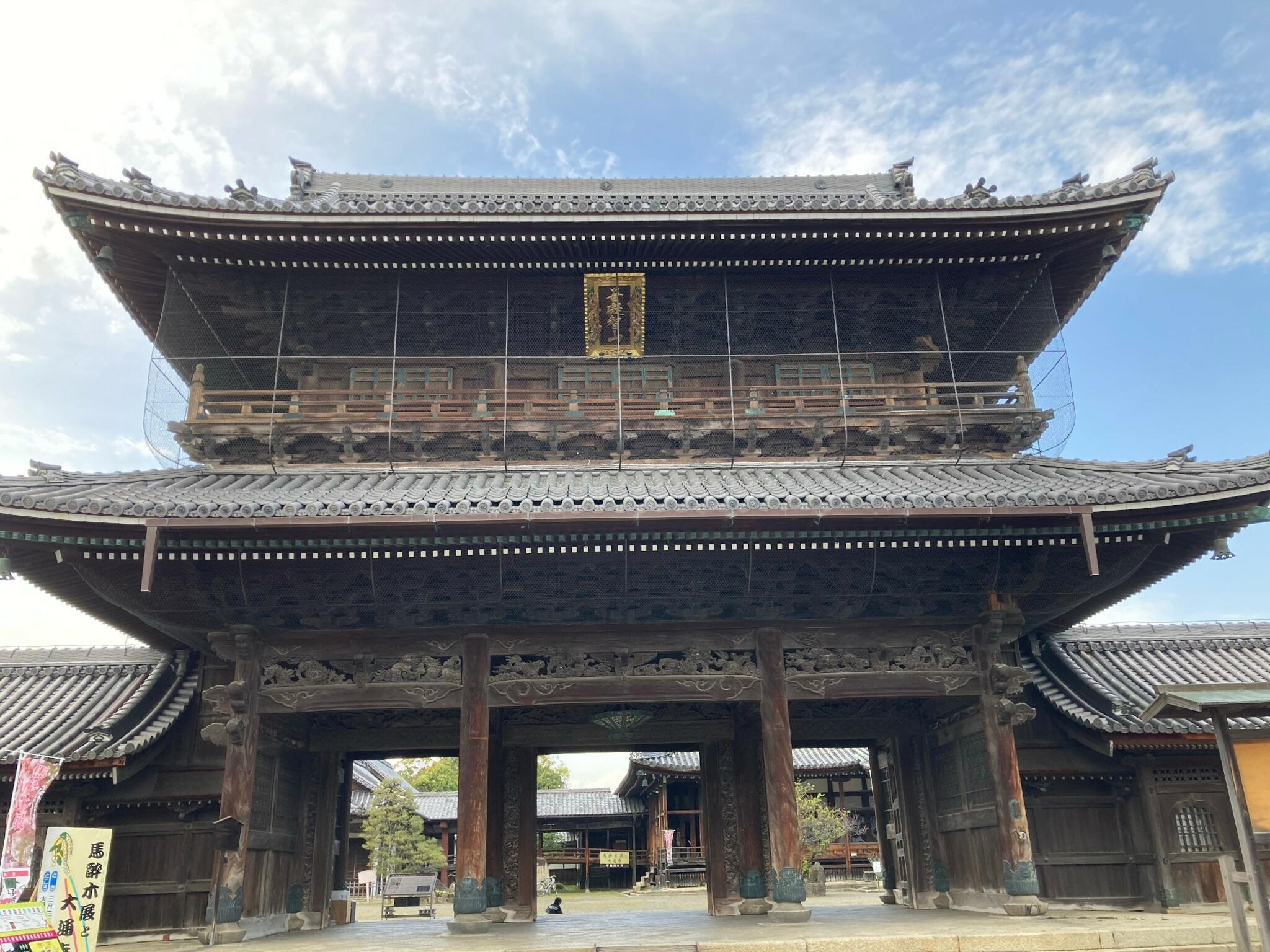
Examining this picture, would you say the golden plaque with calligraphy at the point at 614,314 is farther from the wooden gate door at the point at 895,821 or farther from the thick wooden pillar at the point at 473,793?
the wooden gate door at the point at 895,821

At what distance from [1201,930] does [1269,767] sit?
2621 mm

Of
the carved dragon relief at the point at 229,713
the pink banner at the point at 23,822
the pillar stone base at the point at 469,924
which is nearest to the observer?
the pink banner at the point at 23,822

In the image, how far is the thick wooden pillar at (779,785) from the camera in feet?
38.9

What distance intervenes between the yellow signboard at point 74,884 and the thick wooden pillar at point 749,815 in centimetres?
986

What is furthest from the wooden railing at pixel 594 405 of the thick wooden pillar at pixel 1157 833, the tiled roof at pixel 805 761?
the tiled roof at pixel 805 761

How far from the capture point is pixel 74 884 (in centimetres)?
1023

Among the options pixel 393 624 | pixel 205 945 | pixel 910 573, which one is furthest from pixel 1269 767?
pixel 205 945

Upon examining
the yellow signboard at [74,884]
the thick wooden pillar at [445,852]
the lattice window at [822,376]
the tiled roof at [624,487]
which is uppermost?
the lattice window at [822,376]

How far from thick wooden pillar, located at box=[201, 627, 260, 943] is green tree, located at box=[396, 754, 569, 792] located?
163ft

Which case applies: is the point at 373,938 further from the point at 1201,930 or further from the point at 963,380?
the point at 963,380

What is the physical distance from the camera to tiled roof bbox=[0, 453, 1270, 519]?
36.1ft

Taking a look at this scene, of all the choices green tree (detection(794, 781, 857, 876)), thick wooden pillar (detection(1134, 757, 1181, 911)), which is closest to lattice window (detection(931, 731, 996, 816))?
thick wooden pillar (detection(1134, 757, 1181, 911))

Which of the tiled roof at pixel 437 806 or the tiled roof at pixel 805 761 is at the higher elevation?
the tiled roof at pixel 805 761

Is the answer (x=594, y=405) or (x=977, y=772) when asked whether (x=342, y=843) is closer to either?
(x=594, y=405)
